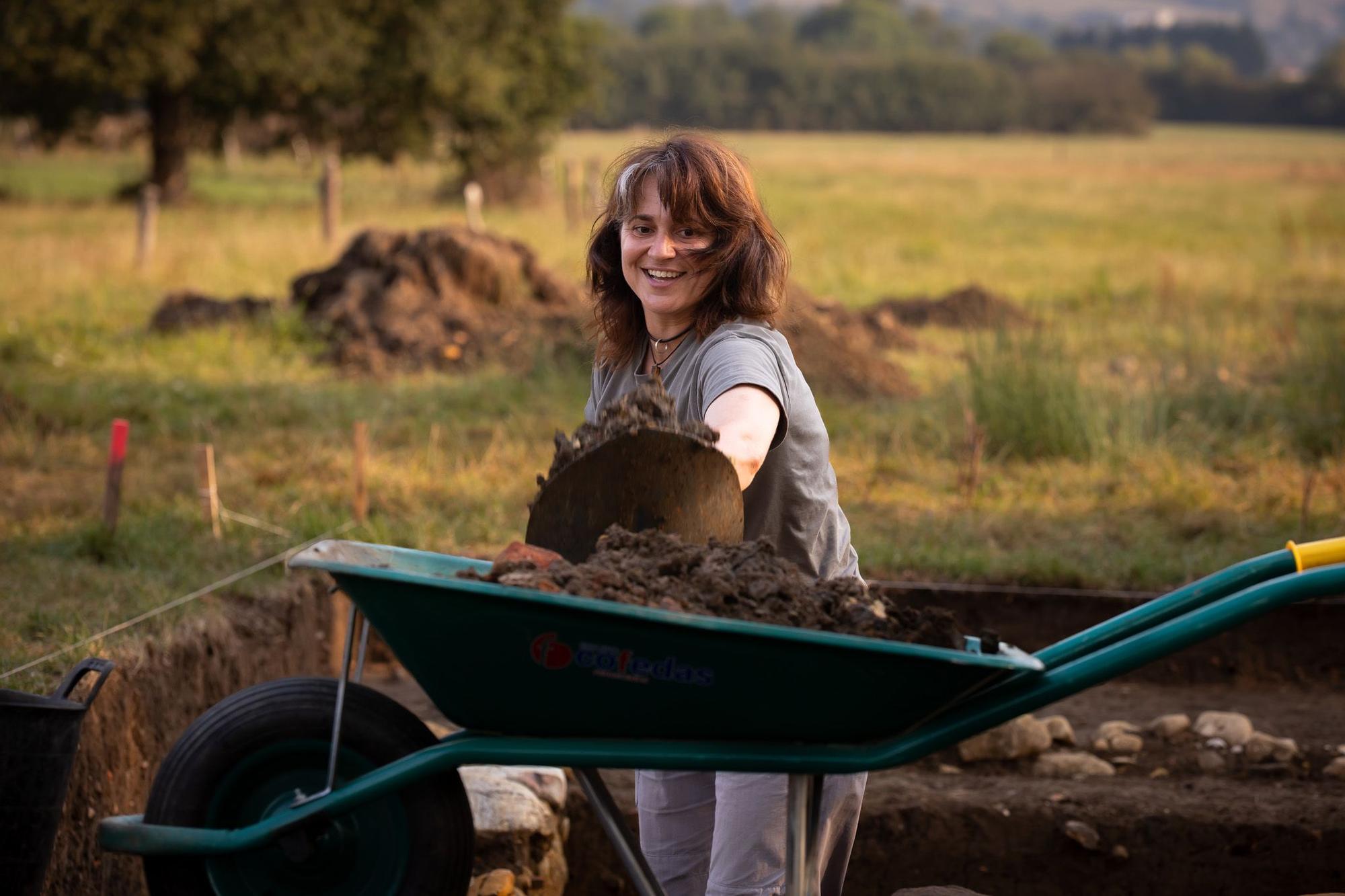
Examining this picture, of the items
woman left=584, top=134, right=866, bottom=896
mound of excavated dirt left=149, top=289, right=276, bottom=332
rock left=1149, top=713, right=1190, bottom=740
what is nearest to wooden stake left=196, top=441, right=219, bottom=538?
woman left=584, top=134, right=866, bottom=896

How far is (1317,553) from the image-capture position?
2.35 metres

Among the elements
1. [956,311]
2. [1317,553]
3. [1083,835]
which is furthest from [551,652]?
[956,311]

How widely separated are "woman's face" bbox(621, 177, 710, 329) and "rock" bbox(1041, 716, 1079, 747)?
2821mm

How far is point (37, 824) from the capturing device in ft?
9.00

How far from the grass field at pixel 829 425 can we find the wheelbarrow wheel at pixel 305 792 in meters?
1.88

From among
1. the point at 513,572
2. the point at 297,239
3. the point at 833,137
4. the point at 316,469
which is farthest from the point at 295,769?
the point at 833,137

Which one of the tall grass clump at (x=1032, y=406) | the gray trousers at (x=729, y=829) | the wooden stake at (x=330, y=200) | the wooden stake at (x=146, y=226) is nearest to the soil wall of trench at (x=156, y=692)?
the gray trousers at (x=729, y=829)

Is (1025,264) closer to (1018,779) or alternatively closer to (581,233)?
(581,233)

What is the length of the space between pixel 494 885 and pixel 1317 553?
2354 millimetres

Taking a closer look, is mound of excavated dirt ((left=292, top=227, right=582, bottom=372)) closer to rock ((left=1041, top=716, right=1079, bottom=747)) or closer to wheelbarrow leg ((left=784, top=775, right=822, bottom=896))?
rock ((left=1041, top=716, right=1079, bottom=747))

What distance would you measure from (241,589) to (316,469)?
2.09m

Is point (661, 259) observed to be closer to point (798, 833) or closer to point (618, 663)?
point (618, 663)

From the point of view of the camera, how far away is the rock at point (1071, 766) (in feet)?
15.3

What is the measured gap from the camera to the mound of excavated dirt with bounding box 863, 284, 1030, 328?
1182 cm
